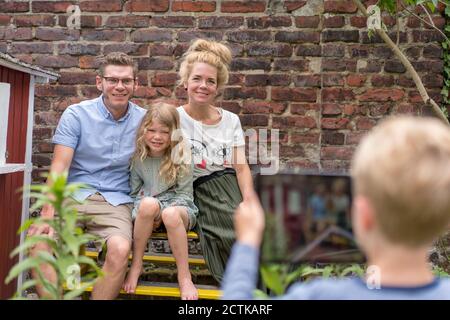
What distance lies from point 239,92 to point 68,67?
Answer: 105 centimetres

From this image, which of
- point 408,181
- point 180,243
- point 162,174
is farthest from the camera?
point 162,174

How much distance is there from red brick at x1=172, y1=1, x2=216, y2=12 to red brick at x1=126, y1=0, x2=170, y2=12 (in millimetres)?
58

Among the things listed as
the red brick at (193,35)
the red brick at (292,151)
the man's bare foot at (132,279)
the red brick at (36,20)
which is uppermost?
the red brick at (36,20)

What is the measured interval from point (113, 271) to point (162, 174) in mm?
509

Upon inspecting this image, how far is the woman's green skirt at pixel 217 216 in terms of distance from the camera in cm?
301

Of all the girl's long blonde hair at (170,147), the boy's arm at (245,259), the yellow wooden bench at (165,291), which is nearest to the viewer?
the boy's arm at (245,259)

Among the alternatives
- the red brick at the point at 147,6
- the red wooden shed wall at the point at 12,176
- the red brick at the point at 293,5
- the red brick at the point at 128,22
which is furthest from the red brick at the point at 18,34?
the red brick at the point at 293,5

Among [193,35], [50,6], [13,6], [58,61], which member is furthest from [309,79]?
[13,6]

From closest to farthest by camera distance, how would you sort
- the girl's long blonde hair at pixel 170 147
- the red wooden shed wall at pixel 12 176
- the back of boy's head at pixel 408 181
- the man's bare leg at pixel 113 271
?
the back of boy's head at pixel 408 181 < the man's bare leg at pixel 113 271 < the girl's long blonde hair at pixel 170 147 < the red wooden shed wall at pixel 12 176

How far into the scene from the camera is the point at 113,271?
8.91 ft

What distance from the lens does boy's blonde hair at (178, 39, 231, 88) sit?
10.2 feet

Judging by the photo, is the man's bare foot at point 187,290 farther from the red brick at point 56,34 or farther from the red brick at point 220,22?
the red brick at point 56,34

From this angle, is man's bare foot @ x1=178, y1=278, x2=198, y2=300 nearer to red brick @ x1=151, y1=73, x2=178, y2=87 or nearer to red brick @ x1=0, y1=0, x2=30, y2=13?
red brick @ x1=151, y1=73, x2=178, y2=87

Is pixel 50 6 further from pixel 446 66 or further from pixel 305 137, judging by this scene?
pixel 446 66
